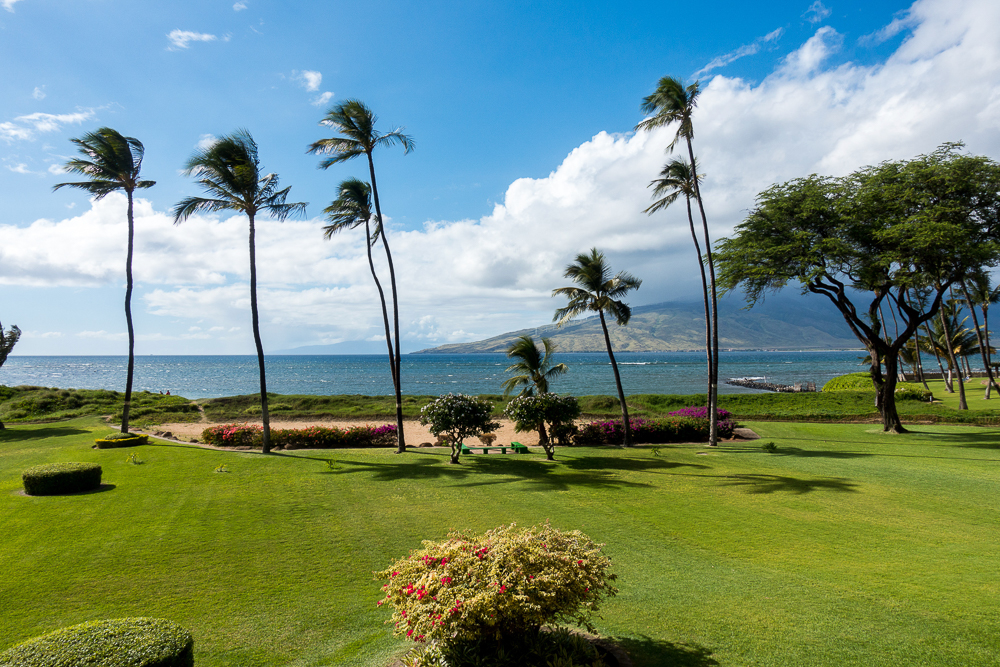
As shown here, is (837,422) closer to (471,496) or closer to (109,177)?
(471,496)

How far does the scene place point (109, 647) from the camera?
3.65 meters

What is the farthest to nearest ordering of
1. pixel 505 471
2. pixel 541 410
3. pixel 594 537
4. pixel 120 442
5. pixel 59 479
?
pixel 120 442 < pixel 541 410 < pixel 505 471 < pixel 59 479 < pixel 594 537

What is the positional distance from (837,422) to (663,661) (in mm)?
30068

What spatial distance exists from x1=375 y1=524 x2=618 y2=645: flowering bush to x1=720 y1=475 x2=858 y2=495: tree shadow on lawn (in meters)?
10.1

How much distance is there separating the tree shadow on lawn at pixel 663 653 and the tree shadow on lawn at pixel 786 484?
867cm

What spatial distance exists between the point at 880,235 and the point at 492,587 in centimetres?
2205

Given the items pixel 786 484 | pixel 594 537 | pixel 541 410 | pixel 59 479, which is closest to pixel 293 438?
pixel 59 479

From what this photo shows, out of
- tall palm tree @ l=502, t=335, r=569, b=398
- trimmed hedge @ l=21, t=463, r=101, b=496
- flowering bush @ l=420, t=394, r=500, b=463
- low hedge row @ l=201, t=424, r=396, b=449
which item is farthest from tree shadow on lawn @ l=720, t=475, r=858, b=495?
trimmed hedge @ l=21, t=463, r=101, b=496

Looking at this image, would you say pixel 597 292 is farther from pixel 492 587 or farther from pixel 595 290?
pixel 492 587

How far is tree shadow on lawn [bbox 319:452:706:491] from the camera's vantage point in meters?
A: 13.8

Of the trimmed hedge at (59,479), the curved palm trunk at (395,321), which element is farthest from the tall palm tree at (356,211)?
the trimmed hedge at (59,479)

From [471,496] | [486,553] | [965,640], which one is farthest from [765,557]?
[471,496]

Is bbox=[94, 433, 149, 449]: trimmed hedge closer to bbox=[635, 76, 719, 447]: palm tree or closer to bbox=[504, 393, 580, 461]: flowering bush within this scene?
bbox=[504, 393, 580, 461]: flowering bush

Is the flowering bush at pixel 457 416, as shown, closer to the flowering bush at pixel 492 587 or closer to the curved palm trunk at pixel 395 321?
the curved palm trunk at pixel 395 321
